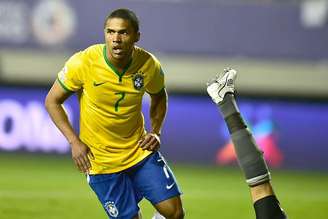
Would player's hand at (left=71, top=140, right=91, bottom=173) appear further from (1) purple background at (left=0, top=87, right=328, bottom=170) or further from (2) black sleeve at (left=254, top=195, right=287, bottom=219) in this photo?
(1) purple background at (left=0, top=87, right=328, bottom=170)

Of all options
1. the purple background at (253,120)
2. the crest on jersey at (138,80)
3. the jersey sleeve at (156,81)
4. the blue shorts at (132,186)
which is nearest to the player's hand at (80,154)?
the blue shorts at (132,186)

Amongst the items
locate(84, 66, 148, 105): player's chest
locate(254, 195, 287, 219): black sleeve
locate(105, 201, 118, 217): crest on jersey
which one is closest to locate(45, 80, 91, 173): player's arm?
locate(84, 66, 148, 105): player's chest

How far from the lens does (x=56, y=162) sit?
44.9 ft

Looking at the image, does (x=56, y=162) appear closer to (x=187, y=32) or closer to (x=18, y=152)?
(x=18, y=152)

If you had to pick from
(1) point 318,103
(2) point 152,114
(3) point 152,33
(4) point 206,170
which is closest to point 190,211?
(2) point 152,114

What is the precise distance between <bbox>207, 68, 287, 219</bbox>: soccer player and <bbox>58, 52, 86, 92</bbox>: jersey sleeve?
3.50 ft

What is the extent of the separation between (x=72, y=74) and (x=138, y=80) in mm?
502

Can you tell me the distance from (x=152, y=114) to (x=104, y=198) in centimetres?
86

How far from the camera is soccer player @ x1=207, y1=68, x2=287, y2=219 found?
5.42 metres

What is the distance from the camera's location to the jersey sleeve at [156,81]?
638cm

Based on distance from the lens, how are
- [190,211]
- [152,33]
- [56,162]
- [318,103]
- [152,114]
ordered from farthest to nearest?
[152,33] → [318,103] → [56,162] → [190,211] → [152,114]

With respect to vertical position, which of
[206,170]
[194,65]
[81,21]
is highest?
[81,21]

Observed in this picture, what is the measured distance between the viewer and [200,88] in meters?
15.1

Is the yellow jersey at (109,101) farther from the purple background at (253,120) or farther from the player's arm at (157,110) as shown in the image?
the purple background at (253,120)
